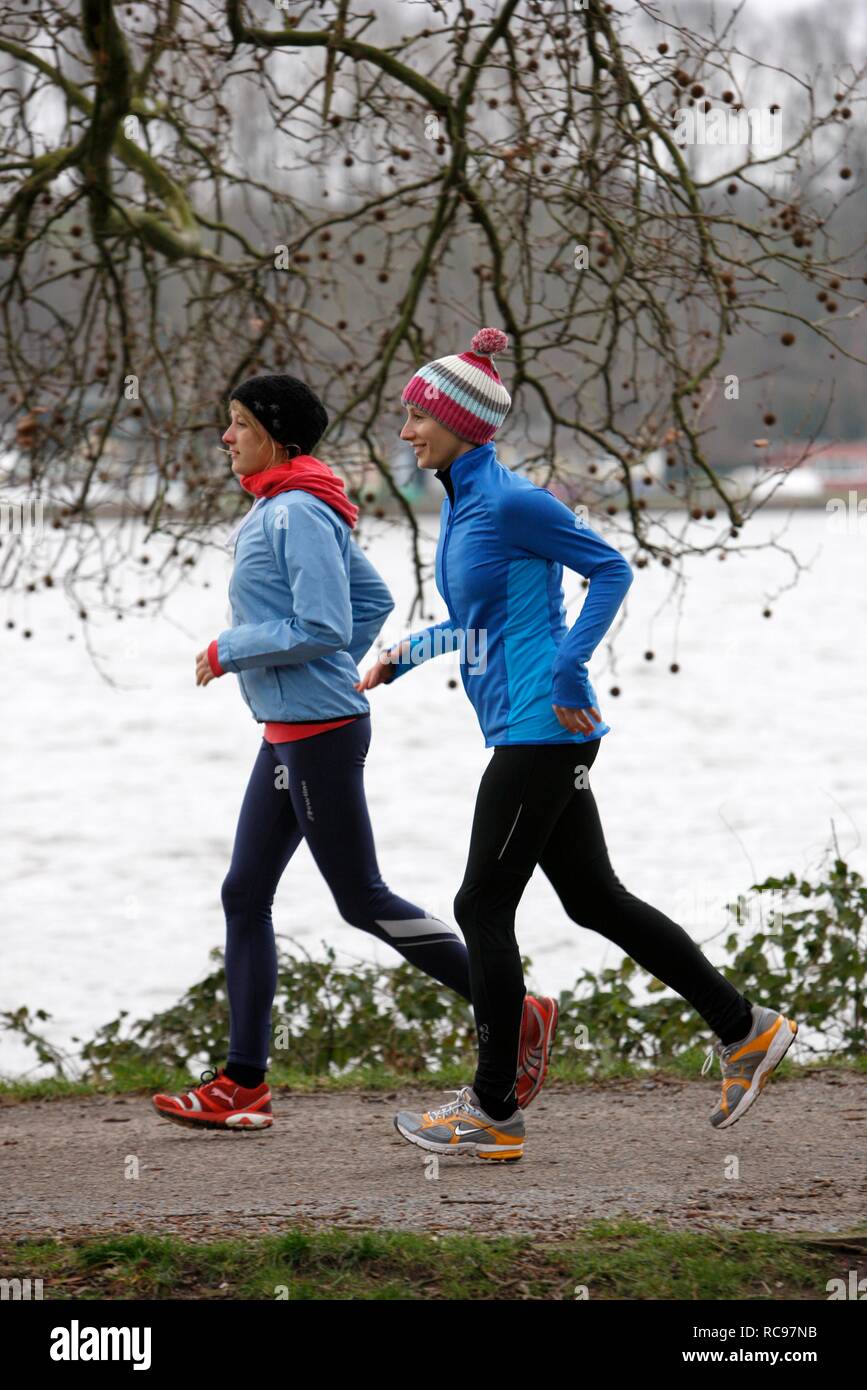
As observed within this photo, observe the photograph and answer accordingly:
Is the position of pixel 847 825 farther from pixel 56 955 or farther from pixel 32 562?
pixel 32 562

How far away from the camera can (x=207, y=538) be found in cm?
745

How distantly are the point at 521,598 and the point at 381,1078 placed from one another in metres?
2.27

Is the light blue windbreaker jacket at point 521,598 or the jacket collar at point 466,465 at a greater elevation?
the jacket collar at point 466,465

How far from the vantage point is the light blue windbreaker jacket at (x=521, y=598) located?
13.5 ft

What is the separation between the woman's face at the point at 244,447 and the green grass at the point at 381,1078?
2.22 meters

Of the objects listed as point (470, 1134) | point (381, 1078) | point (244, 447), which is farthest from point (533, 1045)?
point (244, 447)

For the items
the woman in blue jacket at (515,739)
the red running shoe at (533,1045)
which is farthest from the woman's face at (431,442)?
the red running shoe at (533,1045)

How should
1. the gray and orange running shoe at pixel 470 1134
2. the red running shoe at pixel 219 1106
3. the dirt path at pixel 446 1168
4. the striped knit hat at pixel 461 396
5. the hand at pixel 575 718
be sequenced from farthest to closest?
the red running shoe at pixel 219 1106, the gray and orange running shoe at pixel 470 1134, the striped knit hat at pixel 461 396, the hand at pixel 575 718, the dirt path at pixel 446 1168

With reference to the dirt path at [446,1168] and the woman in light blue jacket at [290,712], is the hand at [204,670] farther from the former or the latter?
the dirt path at [446,1168]

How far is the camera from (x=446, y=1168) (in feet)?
14.5

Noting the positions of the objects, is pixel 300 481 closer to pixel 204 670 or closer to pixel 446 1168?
pixel 204 670

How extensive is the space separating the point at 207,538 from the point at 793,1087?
347 centimetres
